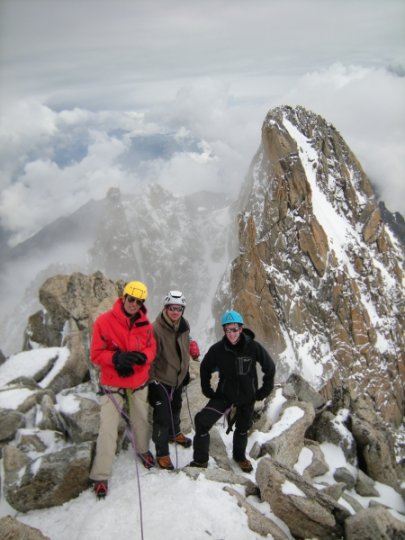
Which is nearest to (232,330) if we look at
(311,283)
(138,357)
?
(138,357)

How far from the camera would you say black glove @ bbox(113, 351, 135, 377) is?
8.04 meters

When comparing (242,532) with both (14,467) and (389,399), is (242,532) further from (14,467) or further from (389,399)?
(389,399)

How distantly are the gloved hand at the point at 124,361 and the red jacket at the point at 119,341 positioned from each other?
167 mm

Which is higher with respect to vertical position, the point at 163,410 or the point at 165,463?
the point at 163,410

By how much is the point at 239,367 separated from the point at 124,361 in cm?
251

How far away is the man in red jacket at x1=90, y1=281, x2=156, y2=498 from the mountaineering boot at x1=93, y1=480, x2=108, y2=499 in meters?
A: 0.02

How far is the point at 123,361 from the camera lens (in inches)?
316

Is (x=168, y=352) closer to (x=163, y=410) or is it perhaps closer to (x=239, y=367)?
(x=163, y=410)

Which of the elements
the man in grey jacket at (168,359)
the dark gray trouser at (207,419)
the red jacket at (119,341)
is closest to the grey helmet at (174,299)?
the man in grey jacket at (168,359)

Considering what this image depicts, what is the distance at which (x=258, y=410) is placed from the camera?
48.4ft

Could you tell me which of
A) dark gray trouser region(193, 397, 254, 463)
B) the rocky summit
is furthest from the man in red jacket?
the rocky summit

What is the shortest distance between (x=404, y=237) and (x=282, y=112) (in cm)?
12926

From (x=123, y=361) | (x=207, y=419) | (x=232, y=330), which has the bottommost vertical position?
(x=207, y=419)

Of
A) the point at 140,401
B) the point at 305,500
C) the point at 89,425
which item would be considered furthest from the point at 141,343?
the point at 305,500
